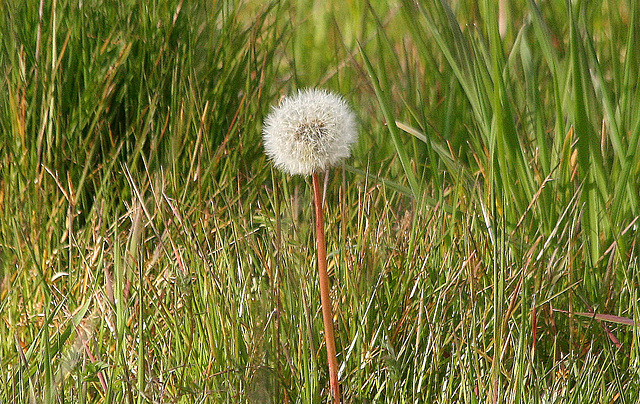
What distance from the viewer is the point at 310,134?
120 cm

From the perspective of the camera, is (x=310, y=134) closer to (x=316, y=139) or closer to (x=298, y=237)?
(x=316, y=139)

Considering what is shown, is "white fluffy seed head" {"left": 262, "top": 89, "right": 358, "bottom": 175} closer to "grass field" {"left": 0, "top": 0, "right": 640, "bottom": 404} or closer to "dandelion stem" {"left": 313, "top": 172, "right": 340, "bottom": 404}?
"dandelion stem" {"left": 313, "top": 172, "right": 340, "bottom": 404}

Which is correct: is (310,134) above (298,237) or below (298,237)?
above

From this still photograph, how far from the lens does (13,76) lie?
6.22 feet

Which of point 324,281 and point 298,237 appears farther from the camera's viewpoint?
point 298,237

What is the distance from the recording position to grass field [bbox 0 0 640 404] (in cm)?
133

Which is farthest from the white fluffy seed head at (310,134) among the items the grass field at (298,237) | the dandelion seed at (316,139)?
the grass field at (298,237)

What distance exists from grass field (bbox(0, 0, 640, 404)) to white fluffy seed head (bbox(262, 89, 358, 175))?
20 cm

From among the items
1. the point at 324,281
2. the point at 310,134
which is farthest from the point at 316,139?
the point at 324,281

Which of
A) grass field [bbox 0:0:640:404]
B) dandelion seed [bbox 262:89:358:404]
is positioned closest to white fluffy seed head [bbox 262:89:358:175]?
dandelion seed [bbox 262:89:358:404]

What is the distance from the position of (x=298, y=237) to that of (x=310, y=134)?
281 millimetres

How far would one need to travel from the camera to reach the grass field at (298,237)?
1332 mm

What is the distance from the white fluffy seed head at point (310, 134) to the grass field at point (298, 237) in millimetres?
204

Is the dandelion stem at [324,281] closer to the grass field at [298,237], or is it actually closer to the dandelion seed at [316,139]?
the dandelion seed at [316,139]
